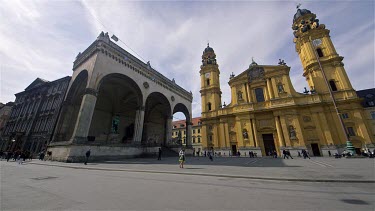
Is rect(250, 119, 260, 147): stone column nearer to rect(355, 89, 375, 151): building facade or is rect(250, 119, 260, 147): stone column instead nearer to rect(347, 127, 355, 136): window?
rect(347, 127, 355, 136): window

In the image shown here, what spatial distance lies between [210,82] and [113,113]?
26256 mm

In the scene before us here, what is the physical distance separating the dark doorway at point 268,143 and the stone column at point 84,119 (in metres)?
31.3

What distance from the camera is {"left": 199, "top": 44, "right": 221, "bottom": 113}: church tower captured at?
40.3 m

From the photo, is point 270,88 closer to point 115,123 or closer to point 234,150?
point 234,150

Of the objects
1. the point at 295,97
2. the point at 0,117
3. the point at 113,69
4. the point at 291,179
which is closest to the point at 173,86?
the point at 113,69

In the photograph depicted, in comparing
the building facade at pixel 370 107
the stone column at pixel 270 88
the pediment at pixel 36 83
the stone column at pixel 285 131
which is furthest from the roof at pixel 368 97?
the pediment at pixel 36 83

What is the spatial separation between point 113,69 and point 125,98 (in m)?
11.6

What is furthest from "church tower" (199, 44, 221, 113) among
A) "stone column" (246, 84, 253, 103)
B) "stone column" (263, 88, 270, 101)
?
"stone column" (263, 88, 270, 101)

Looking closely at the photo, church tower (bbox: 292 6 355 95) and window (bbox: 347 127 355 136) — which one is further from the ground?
church tower (bbox: 292 6 355 95)

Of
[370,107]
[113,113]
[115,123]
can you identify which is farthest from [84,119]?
[370,107]

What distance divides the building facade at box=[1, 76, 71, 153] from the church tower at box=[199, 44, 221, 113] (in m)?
30.8

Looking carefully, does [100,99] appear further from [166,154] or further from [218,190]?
[218,190]

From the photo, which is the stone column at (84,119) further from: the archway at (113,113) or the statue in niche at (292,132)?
the statue in niche at (292,132)

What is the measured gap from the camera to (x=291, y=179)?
6.10 m
